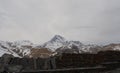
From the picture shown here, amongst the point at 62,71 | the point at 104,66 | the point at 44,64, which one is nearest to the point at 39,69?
the point at 44,64

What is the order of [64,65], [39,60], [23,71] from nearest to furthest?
[23,71]
[39,60]
[64,65]

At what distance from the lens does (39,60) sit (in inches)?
507

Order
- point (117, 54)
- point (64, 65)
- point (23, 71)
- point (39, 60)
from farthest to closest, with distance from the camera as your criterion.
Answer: point (117, 54) < point (64, 65) < point (39, 60) < point (23, 71)

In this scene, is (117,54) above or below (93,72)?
above

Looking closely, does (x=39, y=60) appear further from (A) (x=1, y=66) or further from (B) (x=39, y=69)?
(A) (x=1, y=66)

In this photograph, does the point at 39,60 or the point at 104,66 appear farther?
the point at 104,66

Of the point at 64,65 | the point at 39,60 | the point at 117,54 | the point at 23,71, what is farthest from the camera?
the point at 117,54

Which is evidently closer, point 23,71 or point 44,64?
point 23,71

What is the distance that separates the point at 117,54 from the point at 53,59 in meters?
4.29

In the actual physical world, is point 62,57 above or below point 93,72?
above

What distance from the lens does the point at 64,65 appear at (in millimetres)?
13719

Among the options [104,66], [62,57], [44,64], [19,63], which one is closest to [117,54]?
[104,66]

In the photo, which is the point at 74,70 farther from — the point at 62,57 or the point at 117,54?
the point at 117,54

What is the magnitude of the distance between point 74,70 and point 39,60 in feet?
5.90
